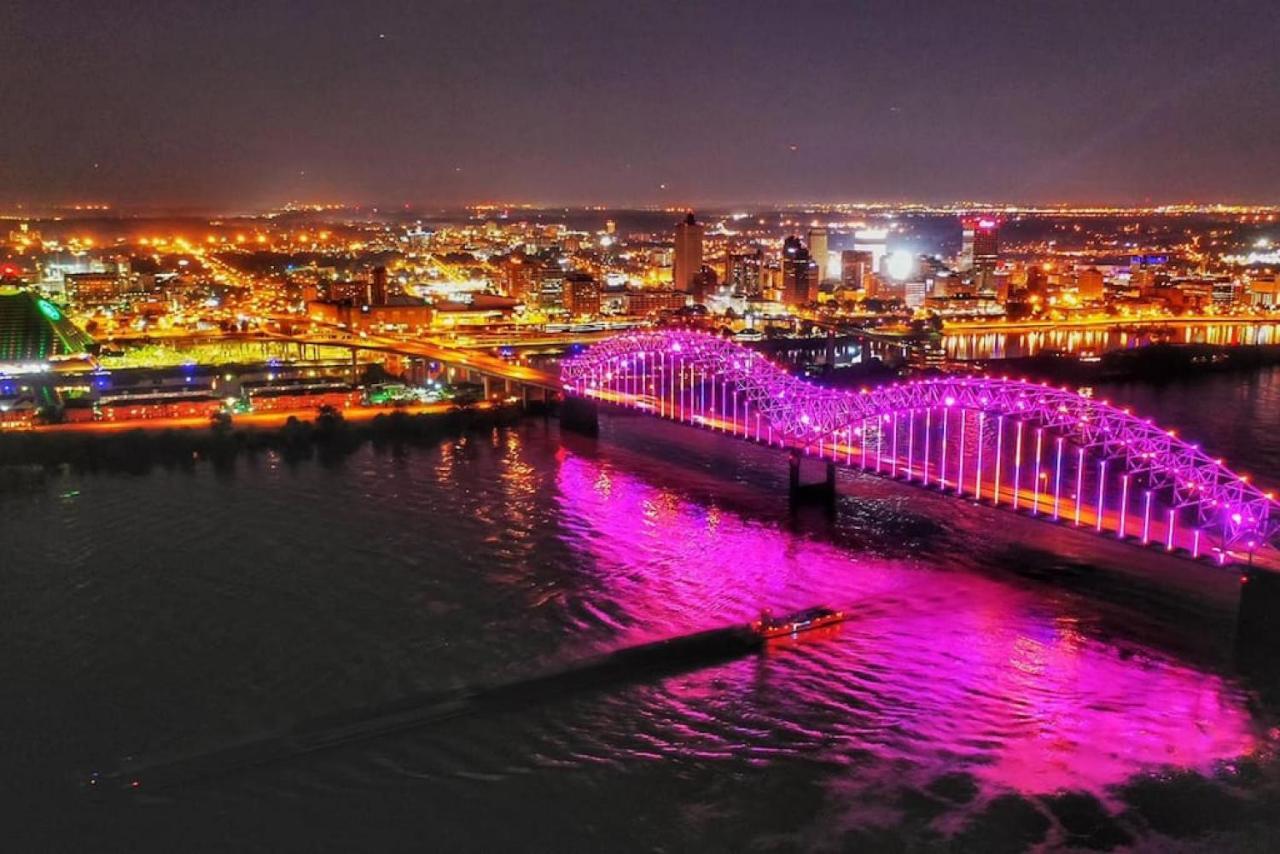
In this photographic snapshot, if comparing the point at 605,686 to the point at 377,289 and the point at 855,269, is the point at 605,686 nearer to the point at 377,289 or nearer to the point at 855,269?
the point at 377,289

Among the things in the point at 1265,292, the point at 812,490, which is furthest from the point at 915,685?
the point at 1265,292

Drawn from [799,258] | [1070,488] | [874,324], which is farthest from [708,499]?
[799,258]

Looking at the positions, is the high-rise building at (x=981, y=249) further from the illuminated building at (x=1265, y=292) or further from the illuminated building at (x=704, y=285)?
the illuminated building at (x=704, y=285)

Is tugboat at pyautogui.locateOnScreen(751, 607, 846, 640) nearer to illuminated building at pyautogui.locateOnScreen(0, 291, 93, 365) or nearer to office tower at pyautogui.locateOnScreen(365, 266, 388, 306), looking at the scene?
illuminated building at pyautogui.locateOnScreen(0, 291, 93, 365)

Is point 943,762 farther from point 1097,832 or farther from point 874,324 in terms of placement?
point 874,324

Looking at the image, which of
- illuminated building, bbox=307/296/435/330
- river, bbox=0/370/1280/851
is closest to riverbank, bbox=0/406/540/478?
river, bbox=0/370/1280/851

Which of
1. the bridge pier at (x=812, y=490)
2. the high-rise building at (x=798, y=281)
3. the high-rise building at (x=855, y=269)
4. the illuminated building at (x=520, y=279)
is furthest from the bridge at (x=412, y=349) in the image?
the high-rise building at (x=855, y=269)
